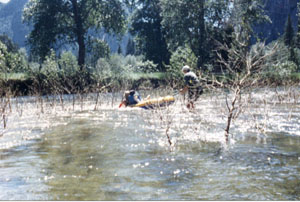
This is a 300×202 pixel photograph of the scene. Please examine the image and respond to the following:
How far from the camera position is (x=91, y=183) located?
17.6 ft

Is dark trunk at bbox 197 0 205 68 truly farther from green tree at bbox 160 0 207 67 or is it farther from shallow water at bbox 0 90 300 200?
shallow water at bbox 0 90 300 200

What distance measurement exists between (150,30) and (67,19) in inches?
682

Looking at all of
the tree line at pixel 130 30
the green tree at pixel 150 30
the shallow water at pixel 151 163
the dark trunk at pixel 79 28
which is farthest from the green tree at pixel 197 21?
the shallow water at pixel 151 163

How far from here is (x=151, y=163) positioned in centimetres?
638

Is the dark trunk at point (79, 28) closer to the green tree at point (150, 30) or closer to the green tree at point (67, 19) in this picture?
the green tree at point (67, 19)

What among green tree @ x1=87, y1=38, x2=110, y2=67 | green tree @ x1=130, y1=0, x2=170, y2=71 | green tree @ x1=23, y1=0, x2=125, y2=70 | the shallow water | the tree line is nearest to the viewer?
the shallow water

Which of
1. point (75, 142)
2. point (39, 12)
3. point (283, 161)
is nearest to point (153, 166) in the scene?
point (283, 161)

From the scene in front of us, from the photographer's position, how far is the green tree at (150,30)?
50.2 metres

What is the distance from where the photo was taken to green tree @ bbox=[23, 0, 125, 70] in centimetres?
3272

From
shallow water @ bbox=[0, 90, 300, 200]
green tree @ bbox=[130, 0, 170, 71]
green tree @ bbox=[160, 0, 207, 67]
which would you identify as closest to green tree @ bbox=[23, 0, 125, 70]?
green tree @ bbox=[160, 0, 207, 67]

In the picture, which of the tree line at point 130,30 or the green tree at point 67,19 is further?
the green tree at point 67,19

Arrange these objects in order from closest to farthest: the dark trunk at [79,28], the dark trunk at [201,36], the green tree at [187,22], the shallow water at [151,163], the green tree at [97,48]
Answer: the shallow water at [151,163] → the dark trunk at [79,28] → the green tree at [97,48] → the green tree at [187,22] → the dark trunk at [201,36]

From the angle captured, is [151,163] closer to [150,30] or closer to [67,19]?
[67,19]

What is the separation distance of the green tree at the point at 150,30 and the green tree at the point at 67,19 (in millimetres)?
13886
